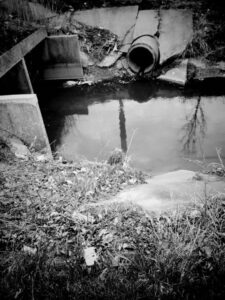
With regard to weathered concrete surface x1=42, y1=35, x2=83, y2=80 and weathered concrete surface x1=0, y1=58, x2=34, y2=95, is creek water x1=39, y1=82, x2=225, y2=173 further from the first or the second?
weathered concrete surface x1=0, y1=58, x2=34, y2=95

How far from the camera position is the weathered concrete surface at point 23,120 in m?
4.24

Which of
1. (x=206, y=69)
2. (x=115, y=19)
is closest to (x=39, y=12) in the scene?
(x=115, y=19)

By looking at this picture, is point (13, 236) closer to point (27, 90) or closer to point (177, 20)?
point (27, 90)

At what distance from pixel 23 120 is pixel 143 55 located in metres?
5.73

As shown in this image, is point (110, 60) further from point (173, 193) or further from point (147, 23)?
point (173, 193)

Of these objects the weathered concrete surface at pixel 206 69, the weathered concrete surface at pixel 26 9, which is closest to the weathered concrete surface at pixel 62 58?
the weathered concrete surface at pixel 26 9

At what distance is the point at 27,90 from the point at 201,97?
5261 mm

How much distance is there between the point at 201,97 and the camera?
23.0 ft

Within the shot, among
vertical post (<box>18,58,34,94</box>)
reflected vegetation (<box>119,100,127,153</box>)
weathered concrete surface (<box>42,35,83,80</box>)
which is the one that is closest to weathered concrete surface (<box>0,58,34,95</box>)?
vertical post (<box>18,58,34,94</box>)

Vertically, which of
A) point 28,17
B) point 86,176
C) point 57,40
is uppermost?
point 28,17

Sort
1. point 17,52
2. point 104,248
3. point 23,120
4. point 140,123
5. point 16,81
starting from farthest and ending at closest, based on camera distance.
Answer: point 16,81, point 140,123, point 17,52, point 23,120, point 104,248

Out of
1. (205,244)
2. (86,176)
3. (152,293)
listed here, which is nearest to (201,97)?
(86,176)

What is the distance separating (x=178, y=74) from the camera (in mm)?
7613

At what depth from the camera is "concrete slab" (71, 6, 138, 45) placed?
834 centimetres
